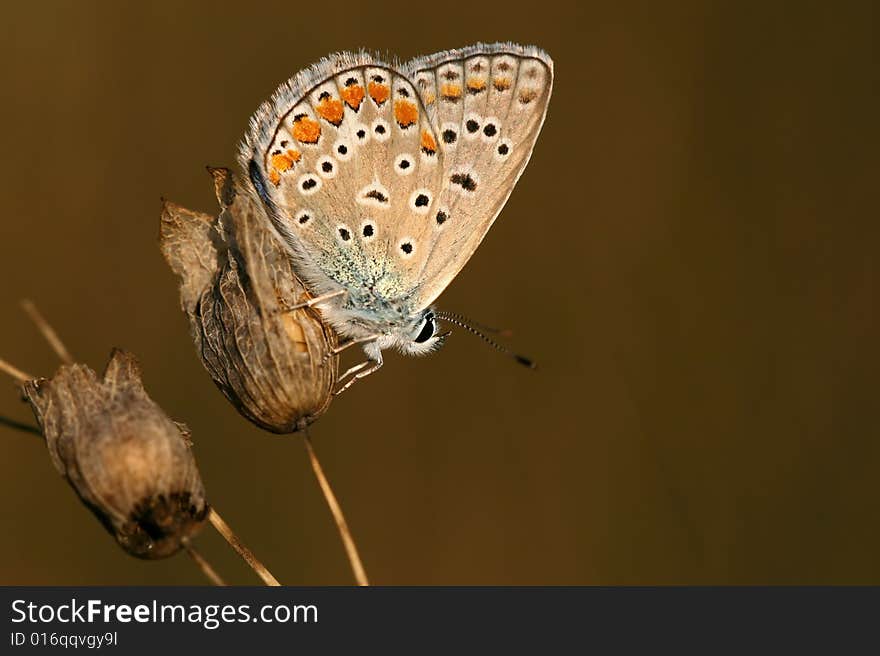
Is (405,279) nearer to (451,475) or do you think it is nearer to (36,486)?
(451,475)

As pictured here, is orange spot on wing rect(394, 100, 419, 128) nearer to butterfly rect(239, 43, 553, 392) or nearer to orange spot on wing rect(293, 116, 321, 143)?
butterfly rect(239, 43, 553, 392)

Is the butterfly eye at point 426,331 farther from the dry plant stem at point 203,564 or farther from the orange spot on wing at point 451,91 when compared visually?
the dry plant stem at point 203,564

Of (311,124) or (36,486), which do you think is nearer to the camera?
(311,124)

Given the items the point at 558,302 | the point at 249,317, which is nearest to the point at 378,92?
the point at 249,317

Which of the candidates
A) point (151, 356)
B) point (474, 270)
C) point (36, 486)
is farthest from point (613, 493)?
point (36, 486)

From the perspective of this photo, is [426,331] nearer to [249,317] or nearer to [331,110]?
[331,110]

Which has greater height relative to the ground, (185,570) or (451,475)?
(185,570)
